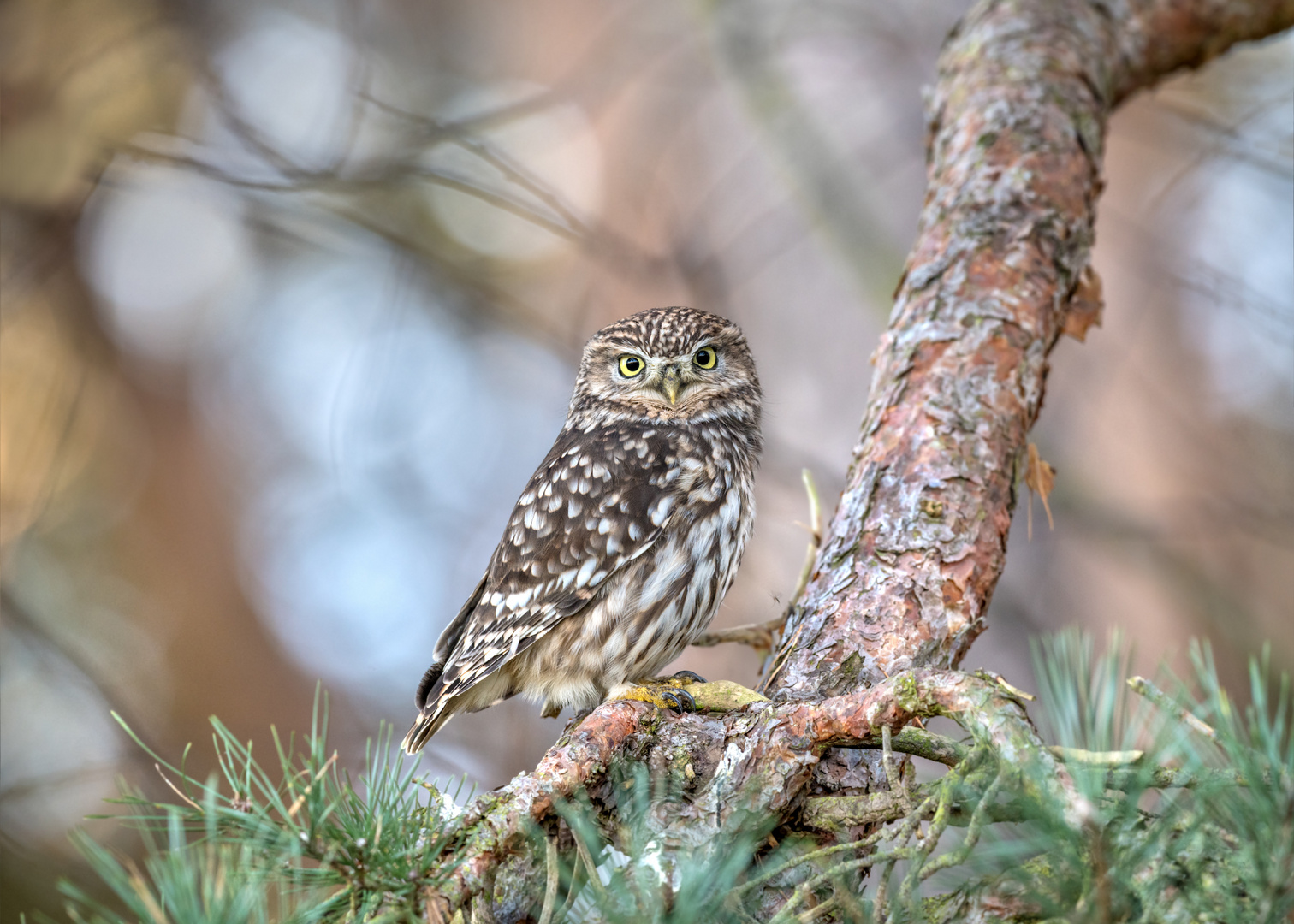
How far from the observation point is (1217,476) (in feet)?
18.4

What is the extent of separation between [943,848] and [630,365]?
7.64 ft

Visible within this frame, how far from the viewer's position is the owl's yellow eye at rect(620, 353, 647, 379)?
11.2 ft

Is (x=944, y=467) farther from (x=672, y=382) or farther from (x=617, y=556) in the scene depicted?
(x=672, y=382)

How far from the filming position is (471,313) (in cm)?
663

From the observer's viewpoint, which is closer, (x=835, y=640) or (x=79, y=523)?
(x=835, y=640)

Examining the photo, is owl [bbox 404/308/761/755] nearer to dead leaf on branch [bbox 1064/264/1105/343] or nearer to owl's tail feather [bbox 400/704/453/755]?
owl's tail feather [bbox 400/704/453/755]

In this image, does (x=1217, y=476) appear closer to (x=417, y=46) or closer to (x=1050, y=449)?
(x=1050, y=449)

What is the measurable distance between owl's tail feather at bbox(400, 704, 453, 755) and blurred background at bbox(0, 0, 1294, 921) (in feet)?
7.39

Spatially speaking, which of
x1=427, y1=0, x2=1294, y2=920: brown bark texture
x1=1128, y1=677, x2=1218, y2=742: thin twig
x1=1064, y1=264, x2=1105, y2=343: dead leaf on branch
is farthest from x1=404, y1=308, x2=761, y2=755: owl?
x1=1128, y1=677, x2=1218, y2=742: thin twig

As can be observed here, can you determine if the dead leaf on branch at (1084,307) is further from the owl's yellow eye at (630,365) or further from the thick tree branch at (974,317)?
the owl's yellow eye at (630,365)

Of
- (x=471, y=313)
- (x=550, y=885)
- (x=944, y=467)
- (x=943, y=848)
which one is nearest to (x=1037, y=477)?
(x=944, y=467)

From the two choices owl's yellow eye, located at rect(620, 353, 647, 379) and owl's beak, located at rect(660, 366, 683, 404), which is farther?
owl's yellow eye, located at rect(620, 353, 647, 379)

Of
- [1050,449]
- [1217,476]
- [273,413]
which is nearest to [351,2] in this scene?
[273,413]

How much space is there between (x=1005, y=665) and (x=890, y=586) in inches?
157
